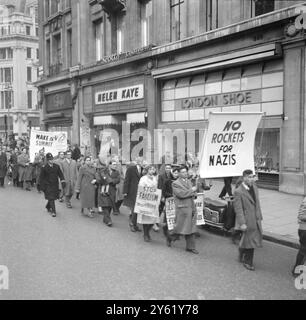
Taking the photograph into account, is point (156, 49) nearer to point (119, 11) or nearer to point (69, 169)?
point (119, 11)

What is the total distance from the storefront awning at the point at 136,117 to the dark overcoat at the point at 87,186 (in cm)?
1031

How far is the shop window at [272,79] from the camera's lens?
591 inches

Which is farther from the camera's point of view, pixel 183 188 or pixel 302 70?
pixel 302 70

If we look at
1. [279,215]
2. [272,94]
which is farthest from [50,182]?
[272,94]

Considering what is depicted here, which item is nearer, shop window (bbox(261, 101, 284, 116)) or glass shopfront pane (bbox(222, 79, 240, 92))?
shop window (bbox(261, 101, 284, 116))

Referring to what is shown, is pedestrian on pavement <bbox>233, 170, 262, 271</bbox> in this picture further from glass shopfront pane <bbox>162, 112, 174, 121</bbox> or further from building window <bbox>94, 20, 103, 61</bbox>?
building window <bbox>94, 20, 103, 61</bbox>

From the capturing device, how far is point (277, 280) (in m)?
6.58

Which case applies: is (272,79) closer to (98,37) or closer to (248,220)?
(248,220)

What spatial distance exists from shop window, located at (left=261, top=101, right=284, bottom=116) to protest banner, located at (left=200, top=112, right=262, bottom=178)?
6.54m

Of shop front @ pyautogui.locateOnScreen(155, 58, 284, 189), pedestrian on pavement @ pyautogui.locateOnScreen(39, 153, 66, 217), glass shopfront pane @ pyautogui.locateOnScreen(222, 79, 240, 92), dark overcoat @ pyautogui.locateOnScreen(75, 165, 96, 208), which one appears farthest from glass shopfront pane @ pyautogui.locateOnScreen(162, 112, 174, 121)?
pedestrian on pavement @ pyautogui.locateOnScreen(39, 153, 66, 217)

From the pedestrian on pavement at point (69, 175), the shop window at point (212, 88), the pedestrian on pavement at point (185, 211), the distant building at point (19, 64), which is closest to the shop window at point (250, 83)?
the shop window at point (212, 88)

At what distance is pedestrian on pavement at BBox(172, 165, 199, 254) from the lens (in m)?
8.23
